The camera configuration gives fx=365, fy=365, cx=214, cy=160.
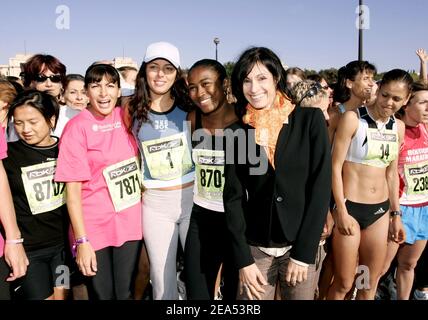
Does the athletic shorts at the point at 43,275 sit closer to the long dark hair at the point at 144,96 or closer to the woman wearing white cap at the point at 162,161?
the woman wearing white cap at the point at 162,161

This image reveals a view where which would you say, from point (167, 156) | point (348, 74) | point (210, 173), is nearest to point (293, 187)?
point (210, 173)

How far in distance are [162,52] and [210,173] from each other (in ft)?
3.32

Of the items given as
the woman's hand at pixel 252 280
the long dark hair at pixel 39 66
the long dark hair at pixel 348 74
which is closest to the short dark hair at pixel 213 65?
the woman's hand at pixel 252 280

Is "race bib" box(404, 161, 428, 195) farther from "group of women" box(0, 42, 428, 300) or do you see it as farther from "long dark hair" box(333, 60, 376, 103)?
"long dark hair" box(333, 60, 376, 103)

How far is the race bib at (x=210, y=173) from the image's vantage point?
8.83 ft

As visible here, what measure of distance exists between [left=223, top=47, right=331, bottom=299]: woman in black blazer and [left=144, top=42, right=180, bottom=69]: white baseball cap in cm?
76

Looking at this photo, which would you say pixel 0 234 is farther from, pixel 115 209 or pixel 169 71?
pixel 169 71

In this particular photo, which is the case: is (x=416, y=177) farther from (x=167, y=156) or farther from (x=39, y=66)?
(x=39, y=66)

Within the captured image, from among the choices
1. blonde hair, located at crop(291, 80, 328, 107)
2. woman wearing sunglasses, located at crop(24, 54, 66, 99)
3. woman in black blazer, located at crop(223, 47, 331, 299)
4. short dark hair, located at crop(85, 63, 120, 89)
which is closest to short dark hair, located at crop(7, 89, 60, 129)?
short dark hair, located at crop(85, 63, 120, 89)

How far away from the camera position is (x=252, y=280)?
222 cm

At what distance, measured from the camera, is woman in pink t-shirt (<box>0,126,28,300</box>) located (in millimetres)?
2477

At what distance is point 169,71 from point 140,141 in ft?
1.99

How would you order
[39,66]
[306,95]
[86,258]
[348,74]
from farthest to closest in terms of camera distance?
[348,74] → [39,66] → [306,95] → [86,258]
